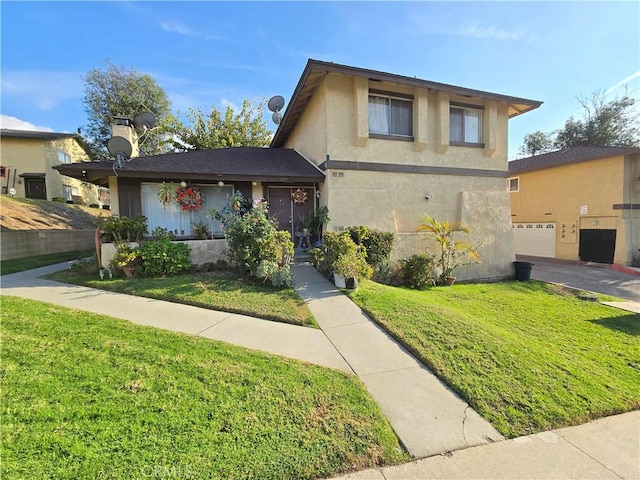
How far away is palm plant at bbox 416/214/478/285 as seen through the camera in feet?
30.0

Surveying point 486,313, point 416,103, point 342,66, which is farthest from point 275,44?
point 486,313

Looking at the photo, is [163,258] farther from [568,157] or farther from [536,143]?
[536,143]

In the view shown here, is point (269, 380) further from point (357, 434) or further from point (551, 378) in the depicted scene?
point (551, 378)

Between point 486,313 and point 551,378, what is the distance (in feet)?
9.08

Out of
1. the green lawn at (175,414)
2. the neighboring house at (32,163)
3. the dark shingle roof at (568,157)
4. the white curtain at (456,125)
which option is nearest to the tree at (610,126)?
the dark shingle roof at (568,157)

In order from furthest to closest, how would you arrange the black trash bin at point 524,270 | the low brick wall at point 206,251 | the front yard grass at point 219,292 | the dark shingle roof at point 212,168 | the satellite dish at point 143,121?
the satellite dish at point 143,121, the black trash bin at point 524,270, the low brick wall at point 206,251, the dark shingle roof at point 212,168, the front yard grass at point 219,292

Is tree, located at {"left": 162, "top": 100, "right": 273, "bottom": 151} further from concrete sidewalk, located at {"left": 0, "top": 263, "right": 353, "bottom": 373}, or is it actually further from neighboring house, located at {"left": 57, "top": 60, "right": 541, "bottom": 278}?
concrete sidewalk, located at {"left": 0, "top": 263, "right": 353, "bottom": 373}

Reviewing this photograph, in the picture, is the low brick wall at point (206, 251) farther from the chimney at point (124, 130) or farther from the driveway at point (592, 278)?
the driveway at point (592, 278)

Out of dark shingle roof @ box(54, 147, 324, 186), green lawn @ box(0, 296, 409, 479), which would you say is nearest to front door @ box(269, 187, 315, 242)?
dark shingle roof @ box(54, 147, 324, 186)

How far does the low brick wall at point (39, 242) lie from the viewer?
11.7m

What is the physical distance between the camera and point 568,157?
49.5ft

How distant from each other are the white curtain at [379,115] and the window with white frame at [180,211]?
5.80 meters

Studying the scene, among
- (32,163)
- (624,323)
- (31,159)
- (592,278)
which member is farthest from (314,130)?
(31,159)

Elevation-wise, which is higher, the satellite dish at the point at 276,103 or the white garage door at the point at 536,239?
the satellite dish at the point at 276,103
